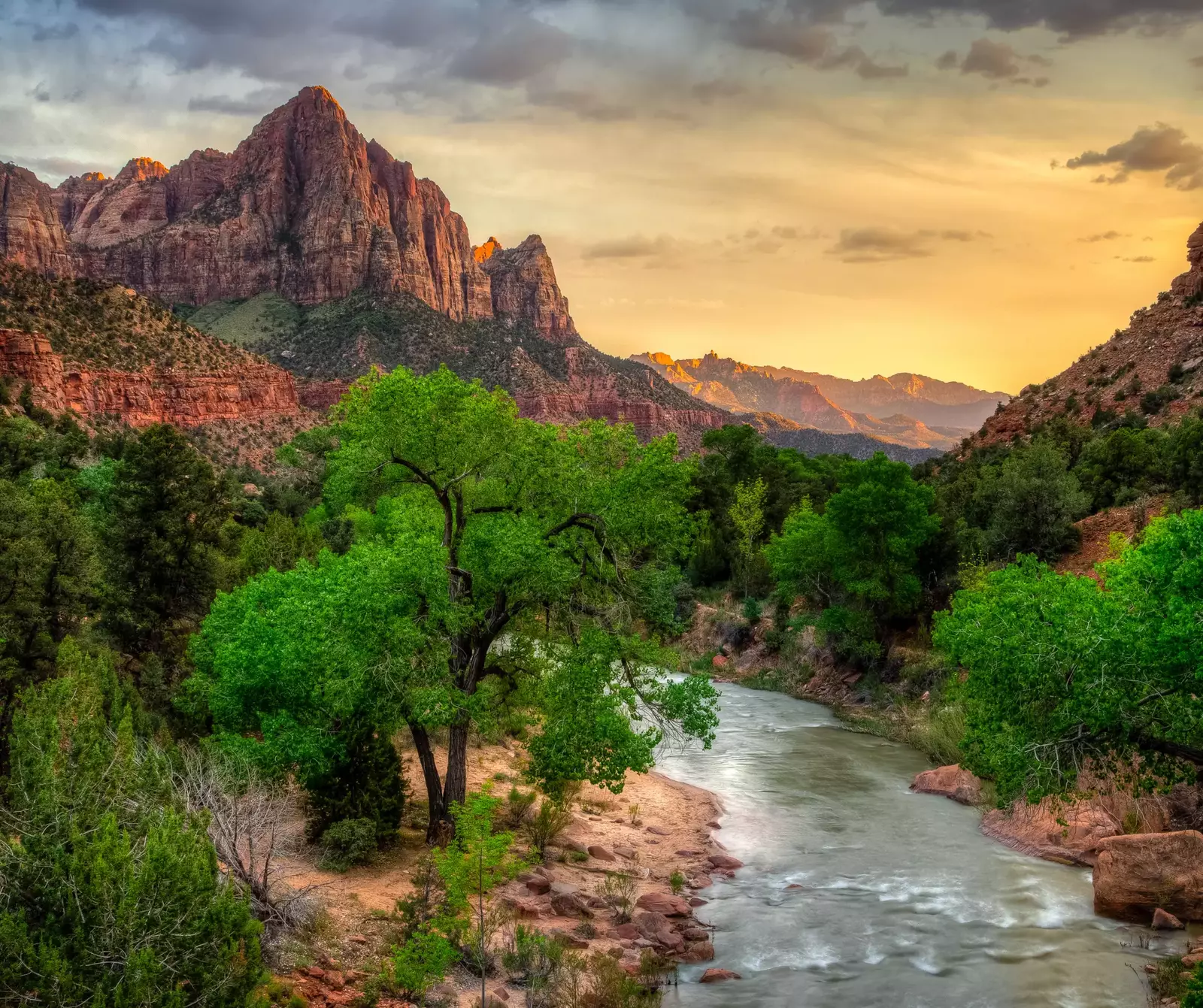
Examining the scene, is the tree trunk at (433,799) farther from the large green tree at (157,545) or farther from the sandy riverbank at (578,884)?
the large green tree at (157,545)

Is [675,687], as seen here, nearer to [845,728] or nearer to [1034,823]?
[1034,823]

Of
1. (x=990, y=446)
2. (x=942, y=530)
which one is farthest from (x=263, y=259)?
(x=942, y=530)

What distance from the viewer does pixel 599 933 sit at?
1536 centimetres

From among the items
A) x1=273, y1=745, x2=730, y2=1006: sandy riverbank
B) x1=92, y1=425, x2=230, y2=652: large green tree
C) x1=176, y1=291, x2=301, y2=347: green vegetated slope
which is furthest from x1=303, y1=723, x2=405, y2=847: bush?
x1=176, y1=291, x2=301, y2=347: green vegetated slope

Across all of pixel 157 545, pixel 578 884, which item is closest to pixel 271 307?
pixel 157 545

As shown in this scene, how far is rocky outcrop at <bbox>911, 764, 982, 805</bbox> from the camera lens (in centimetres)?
2384

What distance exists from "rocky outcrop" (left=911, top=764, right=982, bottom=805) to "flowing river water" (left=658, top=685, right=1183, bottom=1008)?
367 mm

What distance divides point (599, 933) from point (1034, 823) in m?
11.6

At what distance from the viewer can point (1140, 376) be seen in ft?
178

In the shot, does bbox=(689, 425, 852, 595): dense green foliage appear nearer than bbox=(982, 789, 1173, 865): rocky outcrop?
No

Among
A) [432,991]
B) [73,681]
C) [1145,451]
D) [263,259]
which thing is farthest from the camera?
[263,259]

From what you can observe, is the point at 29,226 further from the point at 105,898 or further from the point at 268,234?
the point at 105,898

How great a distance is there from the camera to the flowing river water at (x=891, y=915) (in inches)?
557

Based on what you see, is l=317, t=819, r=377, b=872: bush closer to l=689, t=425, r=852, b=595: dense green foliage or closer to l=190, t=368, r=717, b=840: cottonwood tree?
l=190, t=368, r=717, b=840: cottonwood tree
